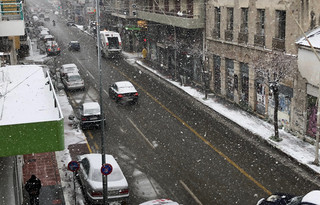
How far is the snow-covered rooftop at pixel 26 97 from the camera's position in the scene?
10.3 meters

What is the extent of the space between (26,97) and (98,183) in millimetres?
5799

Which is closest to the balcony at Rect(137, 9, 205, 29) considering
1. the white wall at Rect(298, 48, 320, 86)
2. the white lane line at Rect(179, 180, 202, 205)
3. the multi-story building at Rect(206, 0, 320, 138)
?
the multi-story building at Rect(206, 0, 320, 138)

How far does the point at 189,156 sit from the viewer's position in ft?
73.0

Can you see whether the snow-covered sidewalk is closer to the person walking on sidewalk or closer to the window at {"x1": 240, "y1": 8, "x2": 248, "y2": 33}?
the window at {"x1": 240, "y1": 8, "x2": 248, "y2": 33}

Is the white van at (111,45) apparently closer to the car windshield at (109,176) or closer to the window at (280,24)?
the window at (280,24)

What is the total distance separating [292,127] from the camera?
82.9ft

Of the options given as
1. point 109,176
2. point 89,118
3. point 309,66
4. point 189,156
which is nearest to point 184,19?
point 89,118

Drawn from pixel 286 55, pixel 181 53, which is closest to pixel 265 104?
pixel 286 55

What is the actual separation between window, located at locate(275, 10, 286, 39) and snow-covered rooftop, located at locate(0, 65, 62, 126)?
15294 mm

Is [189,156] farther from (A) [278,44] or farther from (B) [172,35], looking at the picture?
(B) [172,35]

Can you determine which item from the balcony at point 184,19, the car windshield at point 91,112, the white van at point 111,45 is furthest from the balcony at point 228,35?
the white van at point 111,45

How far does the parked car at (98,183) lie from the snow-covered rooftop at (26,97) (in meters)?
4.37

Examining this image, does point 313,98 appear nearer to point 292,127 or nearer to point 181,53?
point 292,127

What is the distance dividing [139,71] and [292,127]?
22826 mm
